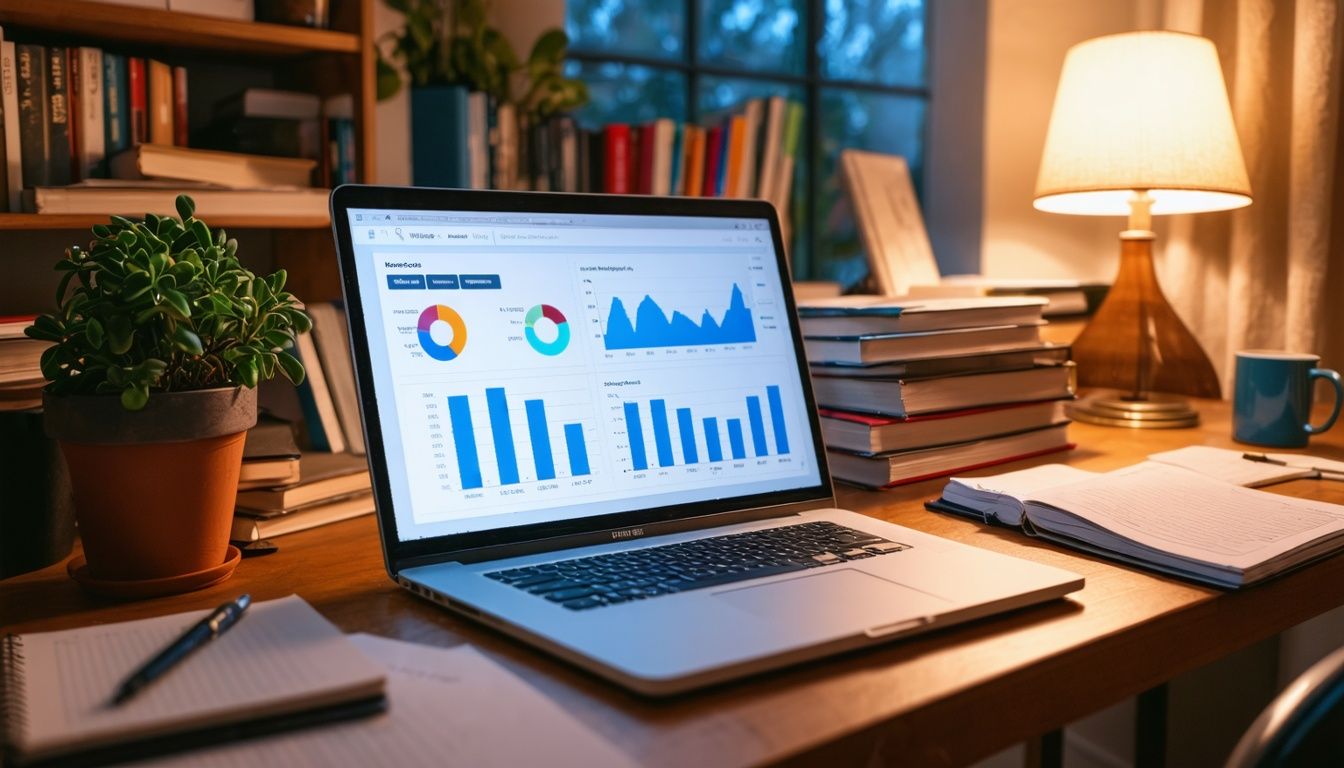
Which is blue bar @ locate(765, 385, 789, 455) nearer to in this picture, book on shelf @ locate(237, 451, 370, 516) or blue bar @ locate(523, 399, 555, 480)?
blue bar @ locate(523, 399, 555, 480)

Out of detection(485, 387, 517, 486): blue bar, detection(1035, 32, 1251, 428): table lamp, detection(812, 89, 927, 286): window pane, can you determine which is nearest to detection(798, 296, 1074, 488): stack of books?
detection(1035, 32, 1251, 428): table lamp

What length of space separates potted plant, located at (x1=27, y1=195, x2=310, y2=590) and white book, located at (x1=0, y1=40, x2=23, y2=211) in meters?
0.48

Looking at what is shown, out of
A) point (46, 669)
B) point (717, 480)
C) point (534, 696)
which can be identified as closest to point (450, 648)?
point (534, 696)

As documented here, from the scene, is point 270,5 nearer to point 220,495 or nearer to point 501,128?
point 501,128

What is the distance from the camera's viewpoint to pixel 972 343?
3.95 feet

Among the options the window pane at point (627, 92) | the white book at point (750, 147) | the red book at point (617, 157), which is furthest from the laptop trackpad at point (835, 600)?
the window pane at point (627, 92)

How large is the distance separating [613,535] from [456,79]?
1.15 meters

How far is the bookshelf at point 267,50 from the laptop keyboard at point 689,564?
0.71 meters

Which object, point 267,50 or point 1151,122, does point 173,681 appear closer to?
point 267,50

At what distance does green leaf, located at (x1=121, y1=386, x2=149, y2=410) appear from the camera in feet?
2.23

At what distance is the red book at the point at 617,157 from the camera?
1.89 metres

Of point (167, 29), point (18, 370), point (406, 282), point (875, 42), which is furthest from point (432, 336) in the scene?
point (875, 42)

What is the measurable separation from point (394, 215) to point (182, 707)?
16.8 inches

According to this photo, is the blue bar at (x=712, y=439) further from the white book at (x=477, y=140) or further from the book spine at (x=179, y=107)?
the white book at (x=477, y=140)
